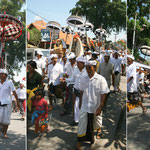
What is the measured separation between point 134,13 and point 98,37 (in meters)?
0.73

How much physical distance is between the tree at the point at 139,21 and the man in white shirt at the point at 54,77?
2.95 feet

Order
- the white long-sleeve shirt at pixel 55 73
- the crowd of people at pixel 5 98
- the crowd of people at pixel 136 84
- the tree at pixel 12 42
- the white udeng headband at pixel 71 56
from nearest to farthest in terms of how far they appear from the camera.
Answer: the crowd of people at pixel 136 84 < the white long-sleeve shirt at pixel 55 73 < the white udeng headband at pixel 71 56 < the tree at pixel 12 42 < the crowd of people at pixel 5 98

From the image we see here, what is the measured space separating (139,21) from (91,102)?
125cm

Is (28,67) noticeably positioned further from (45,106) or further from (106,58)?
(106,58)

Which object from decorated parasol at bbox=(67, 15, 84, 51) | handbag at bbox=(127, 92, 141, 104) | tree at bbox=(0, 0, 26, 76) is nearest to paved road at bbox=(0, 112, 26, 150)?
tree at bbox=(0, 0, 26, 76)

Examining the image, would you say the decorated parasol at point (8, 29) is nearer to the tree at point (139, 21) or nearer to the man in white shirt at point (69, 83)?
the man in white shirt at point (69, 83)

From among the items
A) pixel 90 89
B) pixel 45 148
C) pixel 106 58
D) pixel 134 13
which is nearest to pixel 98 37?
pixel 106 58

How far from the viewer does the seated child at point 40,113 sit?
2.02 meters

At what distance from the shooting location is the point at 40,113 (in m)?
2.03

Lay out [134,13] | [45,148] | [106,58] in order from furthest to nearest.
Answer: [134,13], [106,58], [45,148]

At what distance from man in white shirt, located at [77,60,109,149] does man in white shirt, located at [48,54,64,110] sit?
0.36 m

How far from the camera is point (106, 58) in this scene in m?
2.13

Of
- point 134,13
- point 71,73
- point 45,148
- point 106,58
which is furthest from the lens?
point 71,73

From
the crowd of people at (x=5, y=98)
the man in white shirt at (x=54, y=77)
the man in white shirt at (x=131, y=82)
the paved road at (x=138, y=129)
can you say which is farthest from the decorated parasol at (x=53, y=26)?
the crowd of people at (x=5, y=98)
